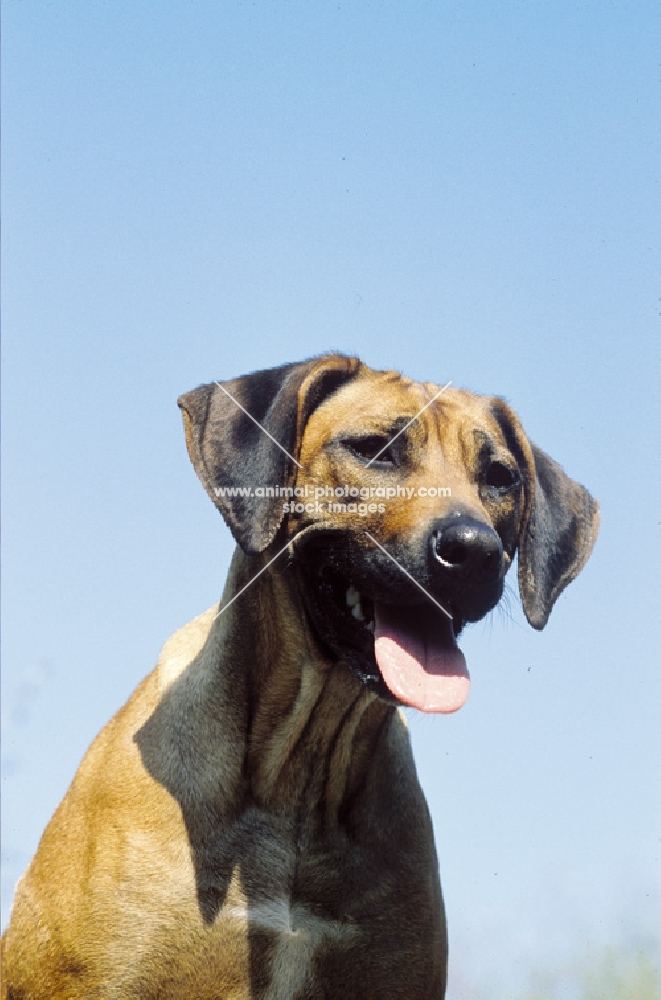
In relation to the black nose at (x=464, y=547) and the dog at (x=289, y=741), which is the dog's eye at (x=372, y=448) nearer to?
the dog at (x=289, y=741)

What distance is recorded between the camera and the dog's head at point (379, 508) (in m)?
4.43

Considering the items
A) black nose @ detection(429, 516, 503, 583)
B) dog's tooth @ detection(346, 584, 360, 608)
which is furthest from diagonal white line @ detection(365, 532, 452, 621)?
dog's tooth @ detection(346, 584, 360, 608)

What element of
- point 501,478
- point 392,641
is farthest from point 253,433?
point 501,478

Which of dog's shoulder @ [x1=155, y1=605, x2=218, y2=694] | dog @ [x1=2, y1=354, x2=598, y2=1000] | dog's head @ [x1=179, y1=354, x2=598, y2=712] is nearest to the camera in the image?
dog @ [x1=2, y1=354, x2=598, y2=1000]

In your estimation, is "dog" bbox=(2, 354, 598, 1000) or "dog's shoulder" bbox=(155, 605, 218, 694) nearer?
Answer: "dog" bbox=(2, 354, 598, 1000)

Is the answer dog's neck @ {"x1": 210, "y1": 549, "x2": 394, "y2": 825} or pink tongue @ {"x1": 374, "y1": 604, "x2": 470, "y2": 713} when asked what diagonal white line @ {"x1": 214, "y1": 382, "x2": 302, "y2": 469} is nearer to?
dog's neck @ {"x1": 210, "y1": 549, "x2": 394, "y2": 825}

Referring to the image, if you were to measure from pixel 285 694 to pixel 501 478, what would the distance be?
139cm

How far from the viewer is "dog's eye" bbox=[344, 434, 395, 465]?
478cm

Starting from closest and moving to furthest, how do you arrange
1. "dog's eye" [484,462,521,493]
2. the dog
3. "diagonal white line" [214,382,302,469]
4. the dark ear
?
the dog → the dark ear → "diagonal white line" [214,382,302,469] → "dog's eye" [484,462,521,493]

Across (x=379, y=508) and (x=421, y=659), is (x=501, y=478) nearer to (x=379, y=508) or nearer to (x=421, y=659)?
(x=379, y=508)

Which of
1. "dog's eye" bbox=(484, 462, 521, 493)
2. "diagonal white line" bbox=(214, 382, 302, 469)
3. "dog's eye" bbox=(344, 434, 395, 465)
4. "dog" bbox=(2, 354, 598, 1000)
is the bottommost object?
"dog" bbox=(2, 354, 598, 1000)

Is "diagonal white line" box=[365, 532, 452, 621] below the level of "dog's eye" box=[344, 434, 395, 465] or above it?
below

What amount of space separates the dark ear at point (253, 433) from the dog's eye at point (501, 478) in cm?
79

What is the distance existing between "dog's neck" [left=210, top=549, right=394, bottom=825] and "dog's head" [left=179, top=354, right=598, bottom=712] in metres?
0.10
